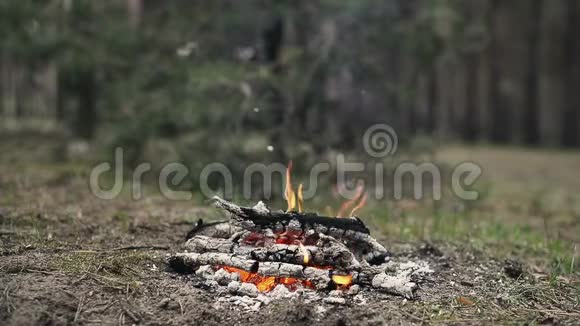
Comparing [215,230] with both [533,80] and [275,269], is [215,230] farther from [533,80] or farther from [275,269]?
[533,80]

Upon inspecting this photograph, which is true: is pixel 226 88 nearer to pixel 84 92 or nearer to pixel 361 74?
pixel 361 74

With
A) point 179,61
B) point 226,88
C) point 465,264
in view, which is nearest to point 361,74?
point 226,88

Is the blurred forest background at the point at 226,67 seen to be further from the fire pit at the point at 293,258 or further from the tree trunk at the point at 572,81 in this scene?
the tree trunk at the point at 572,81

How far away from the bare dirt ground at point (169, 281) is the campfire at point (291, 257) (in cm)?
13

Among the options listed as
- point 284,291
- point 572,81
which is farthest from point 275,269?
point 572,81

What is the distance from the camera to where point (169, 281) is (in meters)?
3.21

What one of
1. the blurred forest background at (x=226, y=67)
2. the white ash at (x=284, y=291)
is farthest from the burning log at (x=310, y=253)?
the blurred forest background at (x=226, y=67)

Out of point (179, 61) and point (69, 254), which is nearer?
point (69, 254)

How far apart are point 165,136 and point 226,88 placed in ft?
4.65

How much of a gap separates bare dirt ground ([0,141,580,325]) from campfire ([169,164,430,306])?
0.43 ft

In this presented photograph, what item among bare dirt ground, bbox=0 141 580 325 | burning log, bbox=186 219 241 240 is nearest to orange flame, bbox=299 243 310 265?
bare dirt ground, bbox=0 141 580 325

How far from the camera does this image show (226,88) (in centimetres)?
610

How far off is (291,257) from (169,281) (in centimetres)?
61

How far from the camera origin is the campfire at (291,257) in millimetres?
3184
